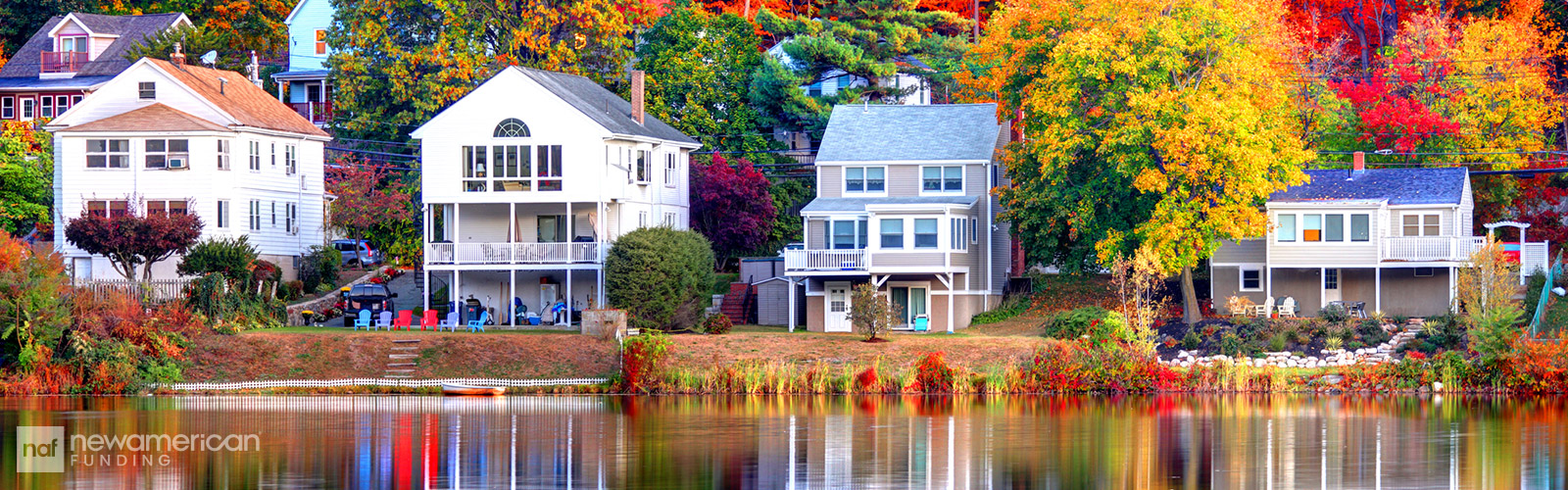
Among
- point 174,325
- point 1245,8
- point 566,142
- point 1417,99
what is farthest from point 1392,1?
point 174,325

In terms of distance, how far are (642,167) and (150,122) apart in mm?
16498

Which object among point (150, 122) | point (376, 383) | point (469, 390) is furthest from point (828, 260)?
point (150, 122)

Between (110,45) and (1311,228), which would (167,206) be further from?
(1311,228)

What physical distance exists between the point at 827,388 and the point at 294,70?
46.7 meters

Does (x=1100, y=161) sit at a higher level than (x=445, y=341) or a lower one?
higher

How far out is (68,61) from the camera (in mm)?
82062

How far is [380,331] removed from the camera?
2046 inches

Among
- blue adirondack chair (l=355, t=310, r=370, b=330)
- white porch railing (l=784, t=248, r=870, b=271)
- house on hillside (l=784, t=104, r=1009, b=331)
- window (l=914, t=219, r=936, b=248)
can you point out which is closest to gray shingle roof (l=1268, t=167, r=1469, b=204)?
house on hillside (l=784, t=104, r=1009, b=331)

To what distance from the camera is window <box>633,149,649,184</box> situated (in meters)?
60.8

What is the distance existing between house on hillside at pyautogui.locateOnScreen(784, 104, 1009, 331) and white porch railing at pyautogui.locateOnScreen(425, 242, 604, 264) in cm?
647

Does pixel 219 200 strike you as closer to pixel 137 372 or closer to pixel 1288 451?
pixel 137 372

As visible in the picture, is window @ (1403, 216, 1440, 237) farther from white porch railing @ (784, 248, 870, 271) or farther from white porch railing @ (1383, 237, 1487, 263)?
white porch railing @ (784, 248, 870, 271)

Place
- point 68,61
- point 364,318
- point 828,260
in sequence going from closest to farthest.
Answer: point 364,318 → point 828,260 → point 68,61

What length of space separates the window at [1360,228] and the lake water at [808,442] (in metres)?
13.3
